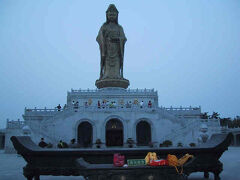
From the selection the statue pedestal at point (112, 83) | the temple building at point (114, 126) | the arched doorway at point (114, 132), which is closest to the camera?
the temple building at point (114, 126)

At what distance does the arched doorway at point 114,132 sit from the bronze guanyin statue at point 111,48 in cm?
1091

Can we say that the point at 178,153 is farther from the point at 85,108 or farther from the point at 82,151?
the point at 85,108

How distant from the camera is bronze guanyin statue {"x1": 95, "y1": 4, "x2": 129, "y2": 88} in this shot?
4062cm

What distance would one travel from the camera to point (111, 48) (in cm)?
4125

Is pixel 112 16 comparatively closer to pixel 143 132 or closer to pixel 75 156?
pixel 143 132

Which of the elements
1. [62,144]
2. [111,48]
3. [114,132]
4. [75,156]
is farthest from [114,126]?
[75,156]

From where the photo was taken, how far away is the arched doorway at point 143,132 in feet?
100.0

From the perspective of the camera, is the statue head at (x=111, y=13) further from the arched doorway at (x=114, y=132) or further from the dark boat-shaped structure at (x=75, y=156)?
the dark boat-shaped structure at (x=75, y=156)

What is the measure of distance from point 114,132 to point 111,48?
16.6 metres

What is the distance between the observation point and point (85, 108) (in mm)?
29547

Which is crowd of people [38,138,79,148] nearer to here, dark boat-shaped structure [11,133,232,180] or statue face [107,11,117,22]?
dark boat-shaped structure [11,133,232,180]

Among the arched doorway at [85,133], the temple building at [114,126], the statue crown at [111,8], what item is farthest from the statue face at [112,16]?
the arched doorway at [85,133]

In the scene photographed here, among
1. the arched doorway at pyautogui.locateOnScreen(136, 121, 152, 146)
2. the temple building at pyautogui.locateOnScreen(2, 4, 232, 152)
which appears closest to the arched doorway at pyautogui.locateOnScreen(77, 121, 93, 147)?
the temple building at pyautogui.locateOnScreen(2, 4, 232, 152)

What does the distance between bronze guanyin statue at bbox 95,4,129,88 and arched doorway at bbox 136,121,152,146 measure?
35.1 ft
